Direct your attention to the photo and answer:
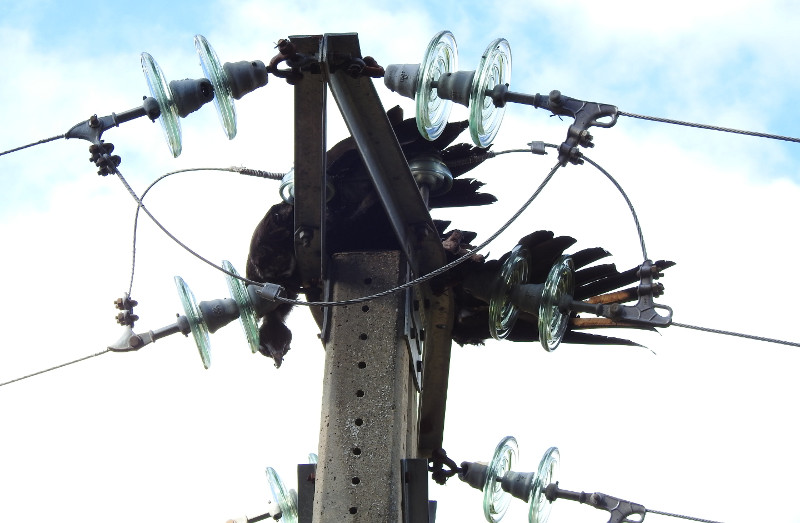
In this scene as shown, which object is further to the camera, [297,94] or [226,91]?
[226,91]

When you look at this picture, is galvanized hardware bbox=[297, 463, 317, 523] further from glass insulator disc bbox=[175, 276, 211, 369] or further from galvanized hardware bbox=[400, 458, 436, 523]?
glass insulator disc bbox=[175, 276, 211, 369]

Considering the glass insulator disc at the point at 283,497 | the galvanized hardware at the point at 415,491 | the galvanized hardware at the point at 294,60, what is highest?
the galvanized hardware at the point at 294,60

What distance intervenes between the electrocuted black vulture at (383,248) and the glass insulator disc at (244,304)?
0.10 metres

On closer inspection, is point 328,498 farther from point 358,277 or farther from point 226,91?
point 226,91

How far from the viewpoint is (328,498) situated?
5.12 meters

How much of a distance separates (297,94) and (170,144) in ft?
2.34

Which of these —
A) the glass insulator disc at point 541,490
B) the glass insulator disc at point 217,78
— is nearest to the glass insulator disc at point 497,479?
the glass insulator disc at point 541,490

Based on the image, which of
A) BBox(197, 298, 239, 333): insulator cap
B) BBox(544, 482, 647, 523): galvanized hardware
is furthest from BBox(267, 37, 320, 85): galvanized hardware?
BBox(544, 482, 647, 523): galvanized hardware

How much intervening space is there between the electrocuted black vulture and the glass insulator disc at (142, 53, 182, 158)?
0.75 metres

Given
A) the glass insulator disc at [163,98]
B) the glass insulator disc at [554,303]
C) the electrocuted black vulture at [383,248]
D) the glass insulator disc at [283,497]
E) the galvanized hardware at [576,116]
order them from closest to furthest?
the galvanized hardware at [576,116] < the glass insulator disc at [163,98] < the glass insulator disc at [554,303] < the electrocuted black vulture at [383,248] < the glass insulator disc at [283,497]

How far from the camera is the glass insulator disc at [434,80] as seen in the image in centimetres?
538

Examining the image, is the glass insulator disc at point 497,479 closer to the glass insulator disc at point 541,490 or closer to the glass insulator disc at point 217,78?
the glass insulator disc at point 541,490

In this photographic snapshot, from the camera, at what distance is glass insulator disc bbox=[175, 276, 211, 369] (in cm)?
596

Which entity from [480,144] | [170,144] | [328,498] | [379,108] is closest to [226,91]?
[170,144]
